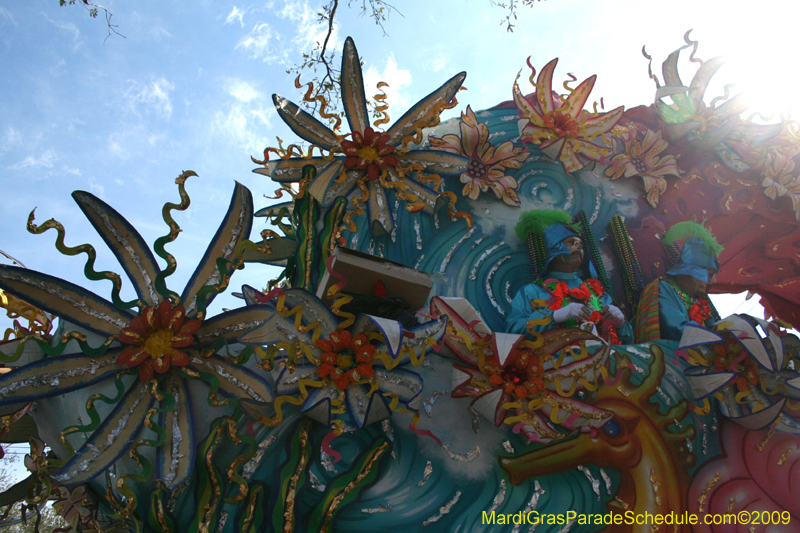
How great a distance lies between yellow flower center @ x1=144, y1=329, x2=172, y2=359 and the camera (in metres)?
2.79

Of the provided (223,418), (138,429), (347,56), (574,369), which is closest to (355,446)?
(223,418)

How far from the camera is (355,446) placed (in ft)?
9.94

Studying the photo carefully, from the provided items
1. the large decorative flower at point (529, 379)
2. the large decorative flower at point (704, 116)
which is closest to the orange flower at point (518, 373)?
the large decorative flower at point (529, 379)

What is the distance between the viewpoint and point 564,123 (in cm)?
502

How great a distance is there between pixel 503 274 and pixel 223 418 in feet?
7.42

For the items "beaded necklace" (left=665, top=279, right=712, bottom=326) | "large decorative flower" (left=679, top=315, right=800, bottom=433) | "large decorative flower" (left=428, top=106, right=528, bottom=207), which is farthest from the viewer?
"large decorative flower" (left=428, top=106, right=528, bottom=207)

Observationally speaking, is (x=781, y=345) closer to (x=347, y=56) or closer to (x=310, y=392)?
(x=310, y=392)

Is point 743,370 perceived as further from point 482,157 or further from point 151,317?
point 151,317

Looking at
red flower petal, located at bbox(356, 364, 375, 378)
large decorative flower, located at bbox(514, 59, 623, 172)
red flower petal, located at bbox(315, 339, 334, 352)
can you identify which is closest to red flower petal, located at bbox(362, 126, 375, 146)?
large decorative flower, located at bbox(514, 59, 623, 172)

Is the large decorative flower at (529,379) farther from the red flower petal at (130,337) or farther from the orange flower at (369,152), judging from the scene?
the red flower petal at (130,337)

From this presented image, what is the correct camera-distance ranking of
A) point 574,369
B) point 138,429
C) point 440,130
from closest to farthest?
1. point 138,429
2. point 574,369
3. point 440,130

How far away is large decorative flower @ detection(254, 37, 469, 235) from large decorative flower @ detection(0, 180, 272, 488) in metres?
1.11

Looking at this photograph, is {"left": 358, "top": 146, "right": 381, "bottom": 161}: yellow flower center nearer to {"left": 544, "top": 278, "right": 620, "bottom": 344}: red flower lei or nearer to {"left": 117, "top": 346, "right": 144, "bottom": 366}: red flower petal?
{"left": 544, "top": 278, "right": 620, "bottom": 344}: red flower lei

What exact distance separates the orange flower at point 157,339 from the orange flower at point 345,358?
66cm
